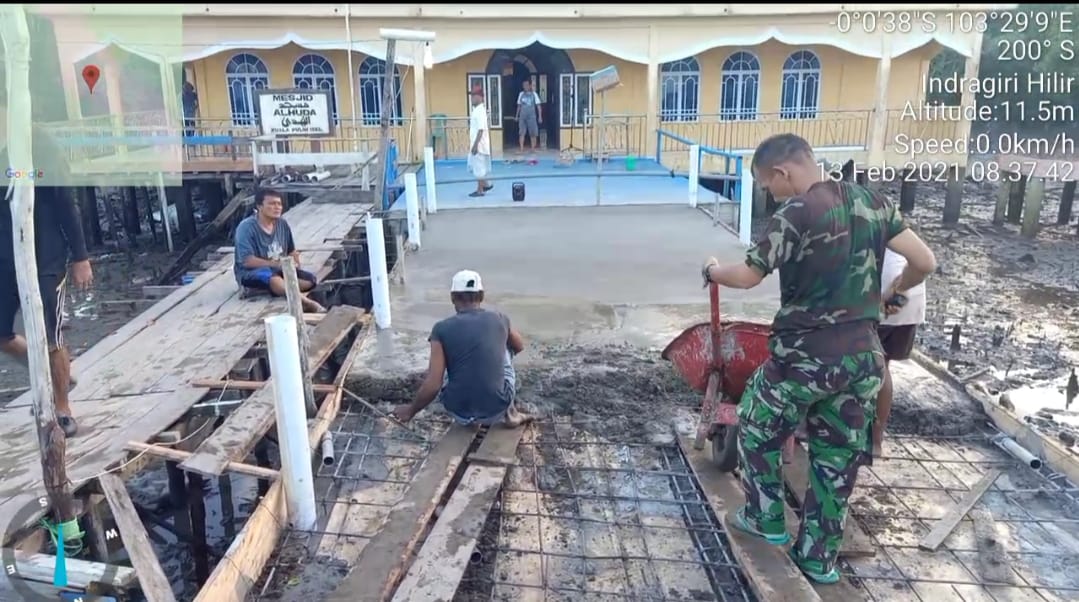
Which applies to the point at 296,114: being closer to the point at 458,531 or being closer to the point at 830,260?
the point at 458,531

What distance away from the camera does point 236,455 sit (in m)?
3.75

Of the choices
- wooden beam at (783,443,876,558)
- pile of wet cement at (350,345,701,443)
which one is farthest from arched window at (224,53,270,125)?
wooden beam at (783,443,876,558)

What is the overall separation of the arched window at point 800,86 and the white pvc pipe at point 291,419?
16.1 meters

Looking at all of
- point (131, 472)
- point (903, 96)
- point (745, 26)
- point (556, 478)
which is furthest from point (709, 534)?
point (903, 96)

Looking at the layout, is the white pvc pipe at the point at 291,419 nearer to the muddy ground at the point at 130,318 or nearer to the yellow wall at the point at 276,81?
the muddy ground at the point at 130,318

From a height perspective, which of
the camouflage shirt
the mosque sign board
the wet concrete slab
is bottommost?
the wet concrete slab

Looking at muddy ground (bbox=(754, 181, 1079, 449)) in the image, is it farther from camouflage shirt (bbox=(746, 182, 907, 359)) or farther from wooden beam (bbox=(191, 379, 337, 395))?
wooden beam (bbox=(191, 379, 337, 395))

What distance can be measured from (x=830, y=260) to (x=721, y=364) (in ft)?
3.79

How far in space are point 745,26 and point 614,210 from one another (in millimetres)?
6868

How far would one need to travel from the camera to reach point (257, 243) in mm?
6473

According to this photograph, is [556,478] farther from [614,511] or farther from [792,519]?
[792,519]

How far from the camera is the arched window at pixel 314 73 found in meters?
16.5

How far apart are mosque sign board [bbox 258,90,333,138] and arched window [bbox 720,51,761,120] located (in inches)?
372

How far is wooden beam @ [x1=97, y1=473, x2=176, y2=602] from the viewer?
119 inches
